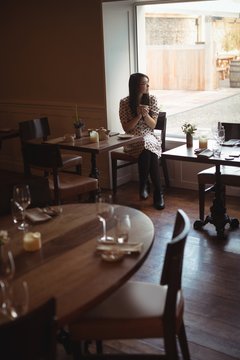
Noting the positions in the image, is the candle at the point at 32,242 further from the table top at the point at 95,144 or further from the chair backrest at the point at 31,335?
the table top at the point at 95,144

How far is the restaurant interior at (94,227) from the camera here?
195 centimetres

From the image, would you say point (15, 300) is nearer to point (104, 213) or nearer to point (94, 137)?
point (104, 213)

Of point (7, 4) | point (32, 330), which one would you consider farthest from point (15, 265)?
point (7, 4)

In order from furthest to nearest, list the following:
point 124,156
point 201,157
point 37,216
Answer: point 124,156
point 201,157
point 37,216

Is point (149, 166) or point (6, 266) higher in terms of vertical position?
point (6, 266)

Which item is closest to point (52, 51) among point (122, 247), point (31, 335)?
point (122, 247)

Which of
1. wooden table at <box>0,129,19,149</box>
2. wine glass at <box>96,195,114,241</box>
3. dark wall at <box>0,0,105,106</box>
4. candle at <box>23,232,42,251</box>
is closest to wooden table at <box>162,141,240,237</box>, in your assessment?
dark wall at <box>0,0,105,106</box>

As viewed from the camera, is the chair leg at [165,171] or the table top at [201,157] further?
the chair leg at [165,171]

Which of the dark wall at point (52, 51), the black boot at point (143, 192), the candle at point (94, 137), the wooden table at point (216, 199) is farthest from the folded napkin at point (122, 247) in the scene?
the dark wall at point (52, 51)

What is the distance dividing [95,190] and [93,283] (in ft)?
8.89

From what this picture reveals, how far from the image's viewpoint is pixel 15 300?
1784 millimetres

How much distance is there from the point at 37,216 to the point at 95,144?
6.95 feet

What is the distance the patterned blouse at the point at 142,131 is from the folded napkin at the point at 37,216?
2.64 metres

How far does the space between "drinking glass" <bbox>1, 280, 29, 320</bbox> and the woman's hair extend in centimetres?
359
